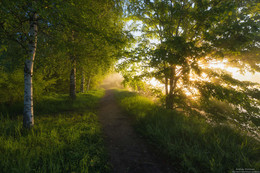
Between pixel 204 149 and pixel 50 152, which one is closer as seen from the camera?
pixel 50 152

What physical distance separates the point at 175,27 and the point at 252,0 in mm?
3710

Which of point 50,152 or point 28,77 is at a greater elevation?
point 28,77

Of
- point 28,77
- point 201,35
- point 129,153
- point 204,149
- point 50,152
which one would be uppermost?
point 201,35

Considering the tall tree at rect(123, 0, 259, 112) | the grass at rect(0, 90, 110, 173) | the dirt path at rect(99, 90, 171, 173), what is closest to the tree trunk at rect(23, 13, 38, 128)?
the grass at rect(0, 90, 110, 173)

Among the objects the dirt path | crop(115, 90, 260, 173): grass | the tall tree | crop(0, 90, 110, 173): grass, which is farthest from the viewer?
the tall tree

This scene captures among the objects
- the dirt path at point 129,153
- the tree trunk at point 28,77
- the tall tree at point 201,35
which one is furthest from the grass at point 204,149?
the tree trunk at point 28,77

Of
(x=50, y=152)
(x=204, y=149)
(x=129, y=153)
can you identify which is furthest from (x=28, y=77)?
(x=204, y=149)

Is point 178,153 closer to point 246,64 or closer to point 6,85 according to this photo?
point 246,64

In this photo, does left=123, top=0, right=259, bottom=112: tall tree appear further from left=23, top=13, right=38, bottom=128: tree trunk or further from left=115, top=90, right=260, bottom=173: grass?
left=23, top=13, right=38, bottom=128: tree trunk

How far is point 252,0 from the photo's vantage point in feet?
18.1

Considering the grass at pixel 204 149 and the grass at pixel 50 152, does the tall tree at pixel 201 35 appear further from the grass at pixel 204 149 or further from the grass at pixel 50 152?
the grass at pixel 50 152

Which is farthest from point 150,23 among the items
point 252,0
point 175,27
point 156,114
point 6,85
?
point 6,85

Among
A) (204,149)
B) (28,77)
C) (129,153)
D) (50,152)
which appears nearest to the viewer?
(50,152)

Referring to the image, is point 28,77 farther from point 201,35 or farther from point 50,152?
point 201,35
